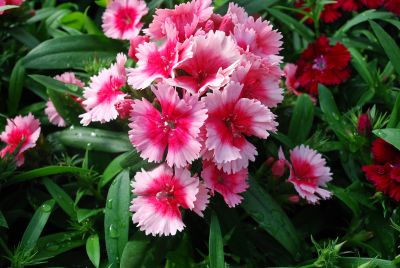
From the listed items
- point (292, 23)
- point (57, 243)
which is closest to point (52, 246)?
point (57, 243)

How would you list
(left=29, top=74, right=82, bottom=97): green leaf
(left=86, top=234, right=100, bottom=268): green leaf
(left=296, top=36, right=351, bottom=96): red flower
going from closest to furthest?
(left=86, top=234, right=100, bottom=268): green leaf → (left=29, top=74, right=82, bottom=97): green leaf → (left=296, top=36, right=351, bottom=96): red flower

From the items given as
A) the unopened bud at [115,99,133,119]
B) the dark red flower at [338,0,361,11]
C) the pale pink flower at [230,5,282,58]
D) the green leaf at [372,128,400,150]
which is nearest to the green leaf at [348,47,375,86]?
the dark red flower at [338,0,361,11]

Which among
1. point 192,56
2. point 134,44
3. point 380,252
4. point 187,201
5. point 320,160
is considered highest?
point 192,56

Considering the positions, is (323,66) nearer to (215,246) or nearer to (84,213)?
(215,246)

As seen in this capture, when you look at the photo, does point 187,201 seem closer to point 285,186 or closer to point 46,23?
point 285,186

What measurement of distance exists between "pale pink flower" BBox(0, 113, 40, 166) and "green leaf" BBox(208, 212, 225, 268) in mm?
707

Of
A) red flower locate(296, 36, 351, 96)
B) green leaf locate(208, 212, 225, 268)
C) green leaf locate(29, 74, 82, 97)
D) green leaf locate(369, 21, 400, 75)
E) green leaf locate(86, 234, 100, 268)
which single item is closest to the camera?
green leaf locate(208, 212, 225, 268)

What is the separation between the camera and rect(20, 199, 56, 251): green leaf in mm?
1659

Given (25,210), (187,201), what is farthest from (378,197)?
(25,210)

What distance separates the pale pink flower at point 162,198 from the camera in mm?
A: 1425

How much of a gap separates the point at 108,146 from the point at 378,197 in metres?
0.98

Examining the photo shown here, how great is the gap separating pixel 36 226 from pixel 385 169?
1196mm

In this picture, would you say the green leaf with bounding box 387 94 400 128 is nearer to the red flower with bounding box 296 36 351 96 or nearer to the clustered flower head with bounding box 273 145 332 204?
the clustered flower head with bounding box 273 145 332 204

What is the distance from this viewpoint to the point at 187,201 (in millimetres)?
1437
